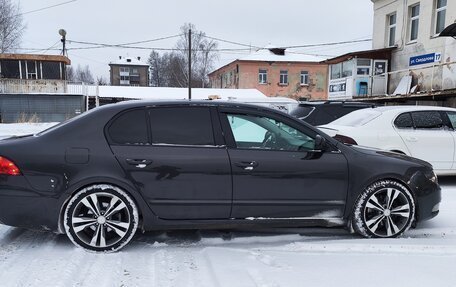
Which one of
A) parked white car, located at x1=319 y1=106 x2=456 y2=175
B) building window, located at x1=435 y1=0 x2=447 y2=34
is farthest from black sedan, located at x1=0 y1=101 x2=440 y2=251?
building window, located at x1=435 y1=0 x2=447 y2=34

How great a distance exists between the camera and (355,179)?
4.10 meters

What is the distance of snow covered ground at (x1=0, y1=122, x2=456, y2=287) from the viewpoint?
323 centimetres

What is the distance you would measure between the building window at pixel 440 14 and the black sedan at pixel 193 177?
17.5 m

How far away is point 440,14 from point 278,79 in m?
31.9

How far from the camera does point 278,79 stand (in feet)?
165

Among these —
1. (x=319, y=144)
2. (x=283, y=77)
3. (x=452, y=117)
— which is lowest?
(x=319, y=144)

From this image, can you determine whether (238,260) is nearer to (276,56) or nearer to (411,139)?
(411,139)

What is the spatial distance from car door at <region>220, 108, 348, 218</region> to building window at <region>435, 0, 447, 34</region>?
59.1ft

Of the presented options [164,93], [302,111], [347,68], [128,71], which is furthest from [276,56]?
[128,71]

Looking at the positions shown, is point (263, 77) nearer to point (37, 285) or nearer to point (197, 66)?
point (197, 66)

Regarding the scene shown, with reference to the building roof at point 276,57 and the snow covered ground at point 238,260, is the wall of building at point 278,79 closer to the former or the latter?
the building roof at point 276,57

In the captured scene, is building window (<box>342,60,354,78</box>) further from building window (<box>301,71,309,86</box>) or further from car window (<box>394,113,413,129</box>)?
building window (<box>301,71,309,86</box>)

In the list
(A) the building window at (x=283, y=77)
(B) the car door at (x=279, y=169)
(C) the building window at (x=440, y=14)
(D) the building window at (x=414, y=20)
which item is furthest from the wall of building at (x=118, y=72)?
(B) the car door at (x=279, y=169)

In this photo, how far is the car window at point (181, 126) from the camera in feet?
12.8
